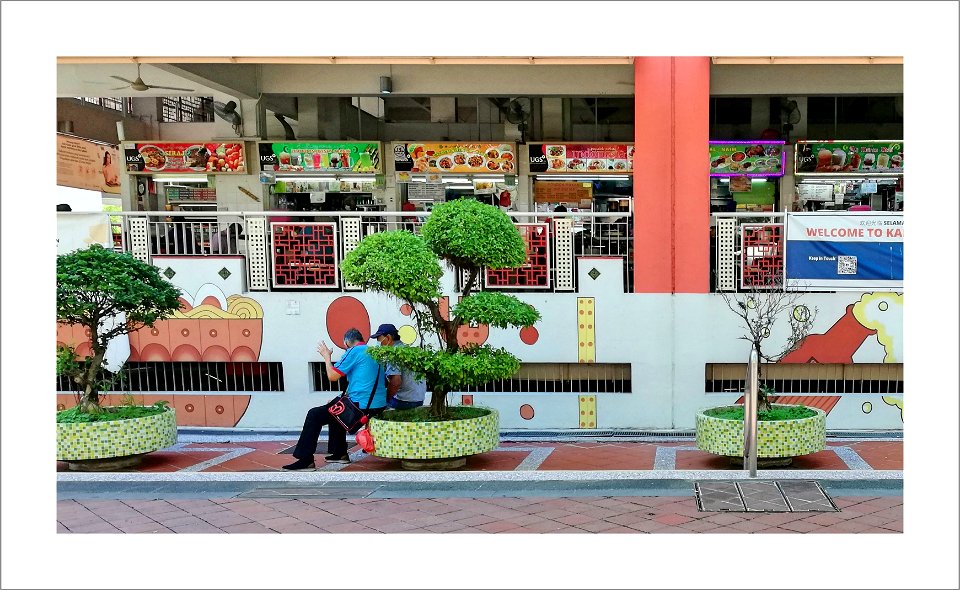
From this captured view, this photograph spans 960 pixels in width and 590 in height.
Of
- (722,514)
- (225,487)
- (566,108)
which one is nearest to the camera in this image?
(722,514)

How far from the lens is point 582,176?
42.6 ft

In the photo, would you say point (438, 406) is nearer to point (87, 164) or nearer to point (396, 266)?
point (396, 266)

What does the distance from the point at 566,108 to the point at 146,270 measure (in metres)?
7.84

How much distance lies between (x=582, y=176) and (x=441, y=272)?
6867 mm

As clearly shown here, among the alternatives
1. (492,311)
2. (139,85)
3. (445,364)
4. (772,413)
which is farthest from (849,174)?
(139,85)

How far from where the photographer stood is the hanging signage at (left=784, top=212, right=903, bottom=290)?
8500mm

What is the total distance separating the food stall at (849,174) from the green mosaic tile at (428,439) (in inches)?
328

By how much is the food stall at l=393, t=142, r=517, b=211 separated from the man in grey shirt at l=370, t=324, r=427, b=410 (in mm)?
5277

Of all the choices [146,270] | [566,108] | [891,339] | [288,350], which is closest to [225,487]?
[146,270]

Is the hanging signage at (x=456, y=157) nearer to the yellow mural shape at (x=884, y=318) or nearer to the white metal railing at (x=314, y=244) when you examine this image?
the white metal railing at (x=314, y=244)

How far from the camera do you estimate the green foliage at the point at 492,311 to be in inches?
263

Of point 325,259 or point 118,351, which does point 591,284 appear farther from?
point 118,351

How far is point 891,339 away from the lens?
8508mm

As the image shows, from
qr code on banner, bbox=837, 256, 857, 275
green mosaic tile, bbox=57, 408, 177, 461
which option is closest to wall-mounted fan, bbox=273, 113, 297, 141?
green mosaic tile, bbox=57, 408, 177, 461
